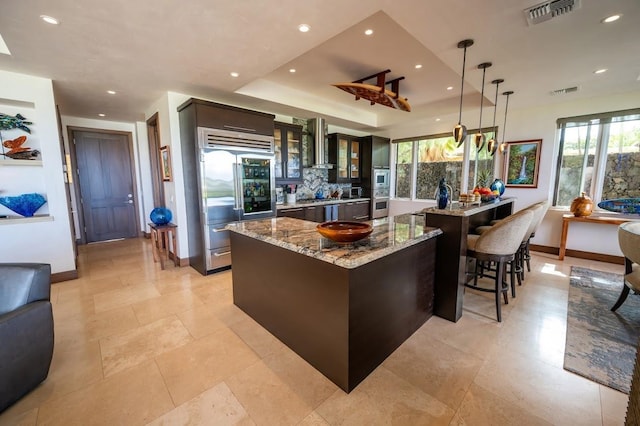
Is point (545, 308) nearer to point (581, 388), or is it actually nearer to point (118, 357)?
point (581, 388)

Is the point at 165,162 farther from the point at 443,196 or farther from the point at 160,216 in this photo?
the point at 443,196

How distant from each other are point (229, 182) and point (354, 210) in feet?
9.88

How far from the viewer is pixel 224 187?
3672mm

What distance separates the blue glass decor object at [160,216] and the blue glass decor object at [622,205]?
6827 mm

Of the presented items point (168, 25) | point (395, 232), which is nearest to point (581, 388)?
point (395, 232)

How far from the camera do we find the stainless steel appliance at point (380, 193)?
625 centimetres

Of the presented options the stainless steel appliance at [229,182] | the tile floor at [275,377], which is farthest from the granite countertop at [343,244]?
the stainless steel appliance at [229,182]

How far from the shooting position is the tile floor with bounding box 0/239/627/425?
151cm

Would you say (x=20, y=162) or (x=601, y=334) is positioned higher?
(x=20, y=162)

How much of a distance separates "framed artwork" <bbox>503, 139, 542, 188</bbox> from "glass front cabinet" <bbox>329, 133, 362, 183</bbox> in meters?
2.97

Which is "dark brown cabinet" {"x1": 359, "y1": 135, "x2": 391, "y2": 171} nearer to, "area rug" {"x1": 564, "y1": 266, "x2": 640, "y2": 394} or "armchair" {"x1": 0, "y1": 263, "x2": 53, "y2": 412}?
"area rug" {"x1": 564, "y1": 266, "x2": 640, "y2": 394}

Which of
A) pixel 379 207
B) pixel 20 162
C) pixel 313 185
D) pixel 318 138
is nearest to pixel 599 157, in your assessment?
pixel 379 207

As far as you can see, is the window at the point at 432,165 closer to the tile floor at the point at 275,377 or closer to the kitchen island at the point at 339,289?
the tile floor at the point at 275,377

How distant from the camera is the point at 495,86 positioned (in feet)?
11.7
